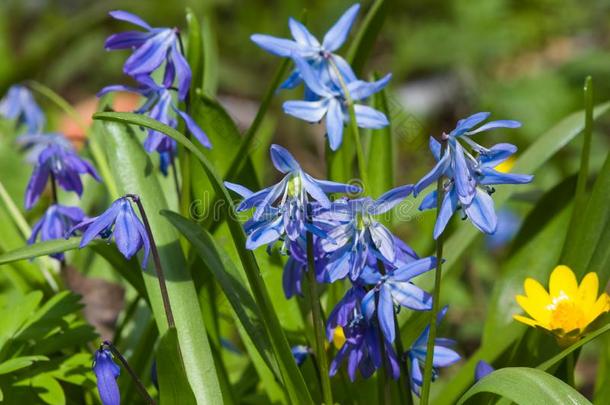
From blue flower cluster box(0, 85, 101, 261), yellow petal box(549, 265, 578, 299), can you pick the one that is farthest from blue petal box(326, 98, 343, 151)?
blue flower cluster box(0, 85, 101, 261)

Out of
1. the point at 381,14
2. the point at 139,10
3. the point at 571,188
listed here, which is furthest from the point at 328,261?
the point at 139,10

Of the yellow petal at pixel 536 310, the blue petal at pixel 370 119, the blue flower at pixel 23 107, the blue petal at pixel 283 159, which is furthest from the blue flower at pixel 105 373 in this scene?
the blue flower at pixel 23 107

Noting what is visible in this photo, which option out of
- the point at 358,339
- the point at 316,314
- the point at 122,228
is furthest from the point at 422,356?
the point at 122,228

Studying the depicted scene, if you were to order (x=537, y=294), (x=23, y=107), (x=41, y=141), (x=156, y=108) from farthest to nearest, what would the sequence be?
(x=23, y=107) < (x=41, y=141) < (x=156, y=108) < (x=537, y=294)

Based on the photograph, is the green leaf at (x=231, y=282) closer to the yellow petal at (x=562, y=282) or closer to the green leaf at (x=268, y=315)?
the green leaf at (x=268, y=315)

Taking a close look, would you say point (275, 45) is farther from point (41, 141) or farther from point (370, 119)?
point (41, 141)
